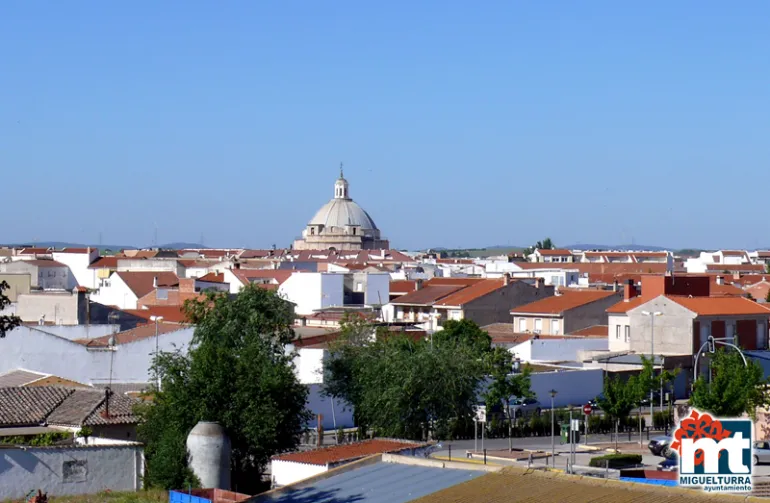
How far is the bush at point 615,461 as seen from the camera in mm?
29453

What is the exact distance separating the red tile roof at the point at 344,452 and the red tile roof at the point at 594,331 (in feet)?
105

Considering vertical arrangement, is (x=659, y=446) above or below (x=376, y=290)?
below

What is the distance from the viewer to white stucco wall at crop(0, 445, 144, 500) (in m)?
25.8

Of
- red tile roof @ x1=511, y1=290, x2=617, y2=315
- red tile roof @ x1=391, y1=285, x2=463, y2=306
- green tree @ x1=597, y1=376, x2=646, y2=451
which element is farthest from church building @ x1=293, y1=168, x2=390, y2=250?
green tree @ x1=597, y1=376, x2=646, y2=451

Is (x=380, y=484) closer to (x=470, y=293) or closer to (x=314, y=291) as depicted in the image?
(x=470, y=293)

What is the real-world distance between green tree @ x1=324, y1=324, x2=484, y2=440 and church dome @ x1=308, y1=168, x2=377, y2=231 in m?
152

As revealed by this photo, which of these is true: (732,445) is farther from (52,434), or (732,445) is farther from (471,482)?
(52,434)

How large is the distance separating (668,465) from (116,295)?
56.1 m

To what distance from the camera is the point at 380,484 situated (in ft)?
71.1

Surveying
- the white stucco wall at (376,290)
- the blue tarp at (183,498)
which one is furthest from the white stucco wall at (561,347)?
the blue tarp at (183,498)

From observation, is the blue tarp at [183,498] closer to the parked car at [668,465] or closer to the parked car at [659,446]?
the parked car at [668,465]

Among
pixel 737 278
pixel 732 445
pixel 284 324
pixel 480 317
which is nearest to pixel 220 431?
pixel 732 445

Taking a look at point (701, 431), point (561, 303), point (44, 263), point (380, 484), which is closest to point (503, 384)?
point (380, 484)

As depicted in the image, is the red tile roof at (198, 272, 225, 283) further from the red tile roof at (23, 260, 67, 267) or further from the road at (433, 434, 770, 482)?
the road at (433, 434, 770, 482)
